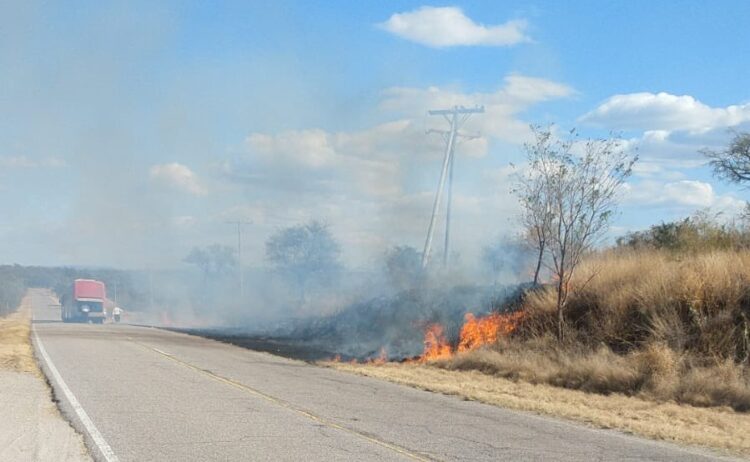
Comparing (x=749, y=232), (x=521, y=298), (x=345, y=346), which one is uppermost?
(x=749, y=232)

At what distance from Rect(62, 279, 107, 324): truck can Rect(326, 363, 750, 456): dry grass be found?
51.1 m

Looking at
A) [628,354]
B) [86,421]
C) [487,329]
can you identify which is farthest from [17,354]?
[628,354]

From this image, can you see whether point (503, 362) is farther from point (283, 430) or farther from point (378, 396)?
point (283, 430)

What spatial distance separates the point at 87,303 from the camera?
64.9m

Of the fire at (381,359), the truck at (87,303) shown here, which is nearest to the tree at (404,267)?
the fire at (381,359)

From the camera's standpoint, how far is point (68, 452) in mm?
8891

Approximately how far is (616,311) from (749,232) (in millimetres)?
5473

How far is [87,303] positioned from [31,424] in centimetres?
5764

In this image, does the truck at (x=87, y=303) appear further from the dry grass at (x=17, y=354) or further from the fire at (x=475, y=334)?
the fire at (x=475, y=334)

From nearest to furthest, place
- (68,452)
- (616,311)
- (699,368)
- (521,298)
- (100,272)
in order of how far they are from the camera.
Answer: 1. (68,452)
2. (699,368)
3. (616,311)
4. (521,298)
5. (100,272)

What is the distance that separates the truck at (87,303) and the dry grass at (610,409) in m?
51.1

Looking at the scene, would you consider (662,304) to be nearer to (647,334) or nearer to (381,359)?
(647,334)

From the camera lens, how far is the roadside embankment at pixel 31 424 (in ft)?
29.1

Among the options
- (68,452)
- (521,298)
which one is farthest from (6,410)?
(521,298)
